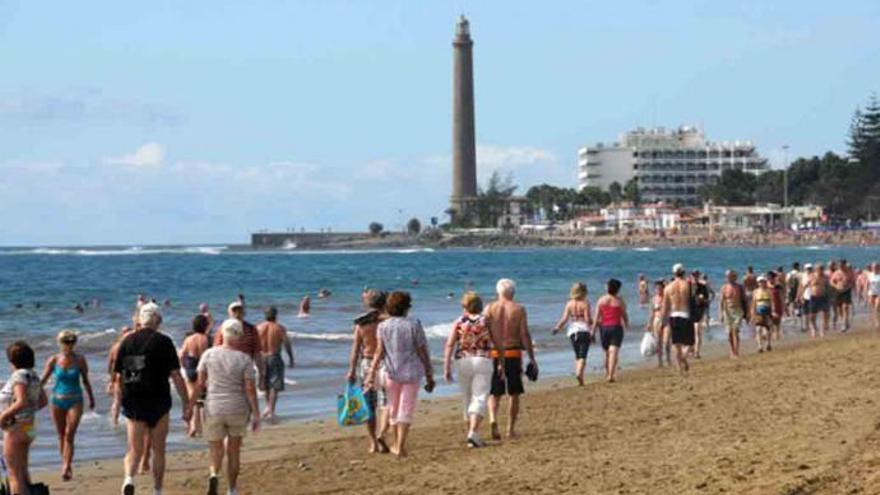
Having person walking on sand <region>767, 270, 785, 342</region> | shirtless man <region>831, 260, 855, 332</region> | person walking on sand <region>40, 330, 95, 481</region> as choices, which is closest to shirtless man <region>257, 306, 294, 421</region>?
person walking on sand <region>40, 330, 95, 481</region>

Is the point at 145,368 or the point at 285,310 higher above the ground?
the point at 145,368

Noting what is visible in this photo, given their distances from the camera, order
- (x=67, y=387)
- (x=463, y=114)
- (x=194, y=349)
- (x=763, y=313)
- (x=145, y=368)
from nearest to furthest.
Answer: (x=145, y=368) → (x=67, y=387) → (x=194, y=349) → (x=763, y=313) → (x=463, y=114)

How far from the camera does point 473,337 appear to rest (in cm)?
1353

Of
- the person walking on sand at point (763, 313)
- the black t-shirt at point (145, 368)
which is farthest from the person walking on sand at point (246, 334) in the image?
the person walking on sand at point (763, 313)

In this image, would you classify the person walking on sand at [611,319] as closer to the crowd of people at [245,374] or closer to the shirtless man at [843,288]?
the crowd of people at [245,374]

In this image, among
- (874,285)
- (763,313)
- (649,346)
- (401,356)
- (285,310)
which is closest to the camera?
(401,356)

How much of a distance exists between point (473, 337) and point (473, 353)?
0.14 metres

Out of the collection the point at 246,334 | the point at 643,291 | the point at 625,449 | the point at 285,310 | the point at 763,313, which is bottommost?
the point at 285,310

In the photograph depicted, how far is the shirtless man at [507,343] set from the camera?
46.3 ft

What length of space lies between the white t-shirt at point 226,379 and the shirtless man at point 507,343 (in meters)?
3.19

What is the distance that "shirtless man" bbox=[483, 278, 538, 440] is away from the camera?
14.1 m

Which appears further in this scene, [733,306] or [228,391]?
[733,306]

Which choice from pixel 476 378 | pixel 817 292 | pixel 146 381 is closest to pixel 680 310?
pixel 476 378

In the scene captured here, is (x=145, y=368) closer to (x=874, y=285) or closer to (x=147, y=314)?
(x=147, y=314)
